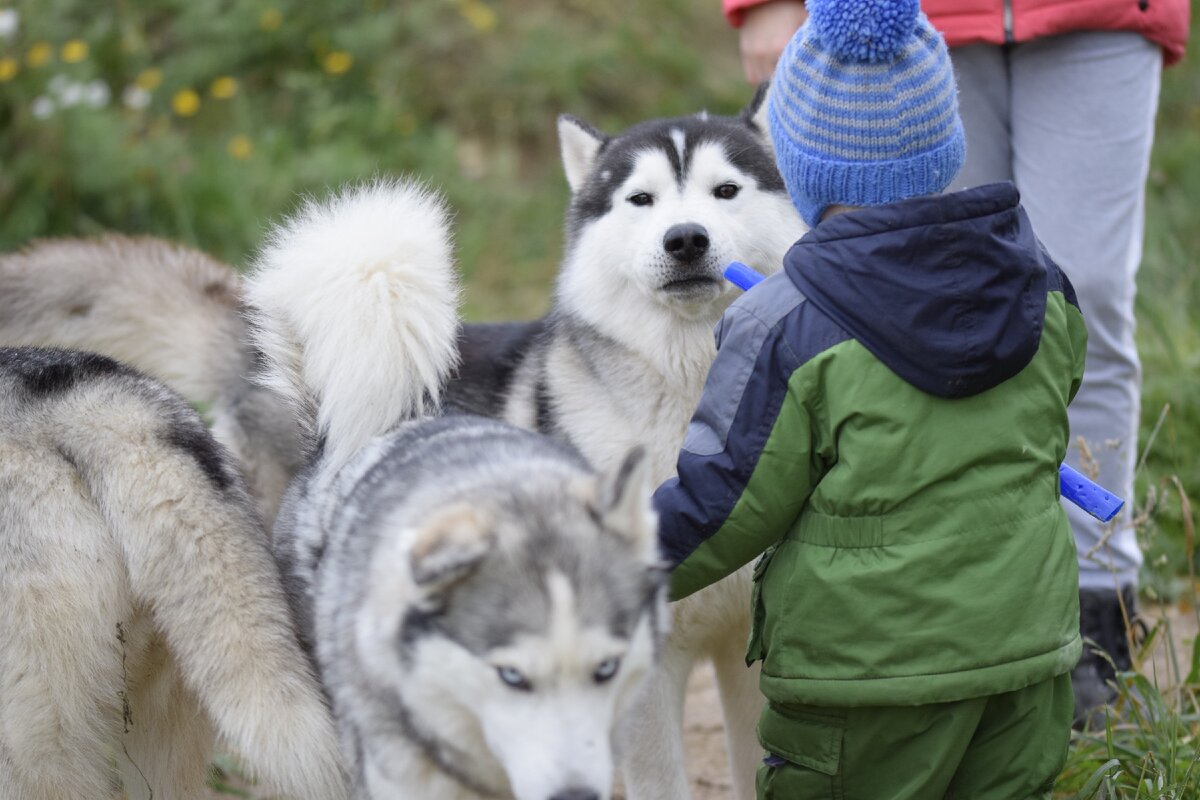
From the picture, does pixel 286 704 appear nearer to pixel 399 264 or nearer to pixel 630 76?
pixel 399 264

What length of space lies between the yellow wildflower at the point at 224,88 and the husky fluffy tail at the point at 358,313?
16.7 ft

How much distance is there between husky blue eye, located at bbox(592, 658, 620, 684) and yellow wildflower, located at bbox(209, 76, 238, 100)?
21.4 feet

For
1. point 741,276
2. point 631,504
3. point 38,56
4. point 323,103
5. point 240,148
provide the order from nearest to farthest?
1. point 631,504
2. point 741,276
3. point 38,56
4. point 240,148
5. point 323,103

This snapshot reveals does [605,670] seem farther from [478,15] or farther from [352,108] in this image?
[478,15]

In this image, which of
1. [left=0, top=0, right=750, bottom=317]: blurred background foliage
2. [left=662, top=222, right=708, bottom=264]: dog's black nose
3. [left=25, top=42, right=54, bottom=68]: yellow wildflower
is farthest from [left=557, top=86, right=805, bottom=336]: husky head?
[left=25, top=42, right=54, bottom=68]: yellow wildflower

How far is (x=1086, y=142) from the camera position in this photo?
3334 mm

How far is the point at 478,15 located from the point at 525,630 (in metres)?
7.23

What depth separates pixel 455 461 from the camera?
2.37 meters

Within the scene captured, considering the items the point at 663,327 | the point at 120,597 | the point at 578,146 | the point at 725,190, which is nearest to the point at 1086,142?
the point at 725,190

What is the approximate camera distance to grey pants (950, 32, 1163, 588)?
10.9ft

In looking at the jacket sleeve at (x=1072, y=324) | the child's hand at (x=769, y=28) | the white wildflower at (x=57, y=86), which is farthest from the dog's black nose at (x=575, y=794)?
the white wildflower at (x=57, y=86)

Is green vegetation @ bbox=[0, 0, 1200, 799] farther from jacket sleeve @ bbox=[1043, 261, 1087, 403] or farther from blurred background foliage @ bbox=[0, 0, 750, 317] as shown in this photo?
jacket sleeve @ bbox=[1043, 261, 1087, 403]

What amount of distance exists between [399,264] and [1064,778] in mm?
1933

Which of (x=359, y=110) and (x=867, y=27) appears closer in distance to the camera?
(x=867, y=27)
